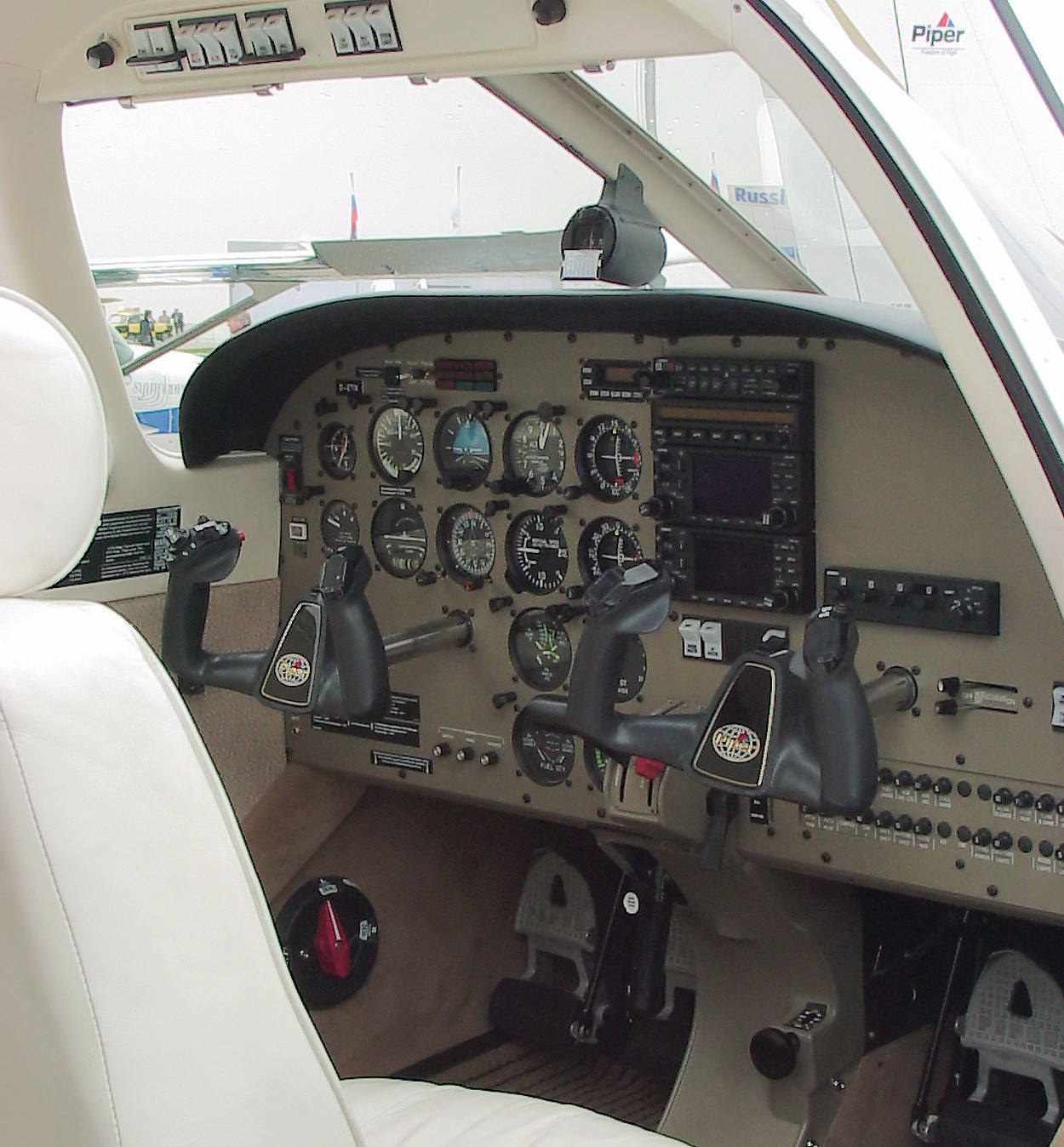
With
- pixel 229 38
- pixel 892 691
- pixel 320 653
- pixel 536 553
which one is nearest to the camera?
pixel 229 38

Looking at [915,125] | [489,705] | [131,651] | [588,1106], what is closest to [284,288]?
[489,705]

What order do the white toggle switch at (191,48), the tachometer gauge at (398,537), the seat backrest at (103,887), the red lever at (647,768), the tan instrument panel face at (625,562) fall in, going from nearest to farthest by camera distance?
the seat backrest at (103,887), the white toggle switch at (191,48), the tan instrument panel face at (625,562), the red lever at (647,768), the tachometer gauge at (398,537)

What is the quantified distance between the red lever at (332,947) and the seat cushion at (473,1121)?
3.74ft

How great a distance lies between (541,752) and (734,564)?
57cm

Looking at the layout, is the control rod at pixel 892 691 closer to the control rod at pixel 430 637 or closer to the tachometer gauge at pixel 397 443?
the control rod at pixel 430 637

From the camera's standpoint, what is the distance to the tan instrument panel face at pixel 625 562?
2.15 metres

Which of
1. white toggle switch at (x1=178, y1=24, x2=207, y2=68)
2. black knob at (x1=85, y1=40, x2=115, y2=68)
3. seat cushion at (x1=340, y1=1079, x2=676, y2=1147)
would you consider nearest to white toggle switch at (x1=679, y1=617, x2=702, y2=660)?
seat cushion at (x1=340, y1=1079, x2=676, y2=1147)

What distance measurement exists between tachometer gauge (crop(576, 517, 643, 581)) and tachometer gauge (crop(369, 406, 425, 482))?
0.40m

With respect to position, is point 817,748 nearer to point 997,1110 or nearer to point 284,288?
point 997,1110

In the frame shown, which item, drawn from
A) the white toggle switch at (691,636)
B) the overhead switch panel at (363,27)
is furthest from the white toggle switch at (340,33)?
the white toggle switch at (691,636)

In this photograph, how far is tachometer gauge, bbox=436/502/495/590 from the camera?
2754 mm

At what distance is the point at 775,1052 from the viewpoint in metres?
2.51

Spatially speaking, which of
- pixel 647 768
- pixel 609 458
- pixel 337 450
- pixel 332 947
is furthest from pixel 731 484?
pixel 332 947

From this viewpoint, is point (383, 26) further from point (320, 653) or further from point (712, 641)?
point (712, 641)
